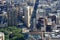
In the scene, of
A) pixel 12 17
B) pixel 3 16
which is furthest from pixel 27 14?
pixel 3 16

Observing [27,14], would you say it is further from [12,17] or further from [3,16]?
[3,16]

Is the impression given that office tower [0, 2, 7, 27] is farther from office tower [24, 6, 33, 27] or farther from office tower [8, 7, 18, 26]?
office tower [24, 6, 33, 27]

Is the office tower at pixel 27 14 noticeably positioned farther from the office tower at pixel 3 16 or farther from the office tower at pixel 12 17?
the office tower at pixel 3 16

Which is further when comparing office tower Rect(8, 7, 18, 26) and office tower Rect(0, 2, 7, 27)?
office tower Rect(8, 7, 18, 26)

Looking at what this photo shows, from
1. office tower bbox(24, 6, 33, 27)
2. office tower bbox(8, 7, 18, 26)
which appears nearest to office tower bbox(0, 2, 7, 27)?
office tower bbox(8, 7, 18, 26)

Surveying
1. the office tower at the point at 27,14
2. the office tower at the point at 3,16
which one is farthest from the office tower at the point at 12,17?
the office tower at the point at 27,14

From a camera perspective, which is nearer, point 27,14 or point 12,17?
point 12,17

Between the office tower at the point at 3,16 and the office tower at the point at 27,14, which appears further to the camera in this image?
the office tower at the point at 27,14

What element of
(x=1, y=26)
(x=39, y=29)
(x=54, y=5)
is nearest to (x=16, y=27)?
(x=1, y=26)

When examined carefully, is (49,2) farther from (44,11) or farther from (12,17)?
(12,17)

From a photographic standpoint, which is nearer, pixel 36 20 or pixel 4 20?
pixel 36 20

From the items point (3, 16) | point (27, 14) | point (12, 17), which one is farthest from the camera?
point (3, 16)
